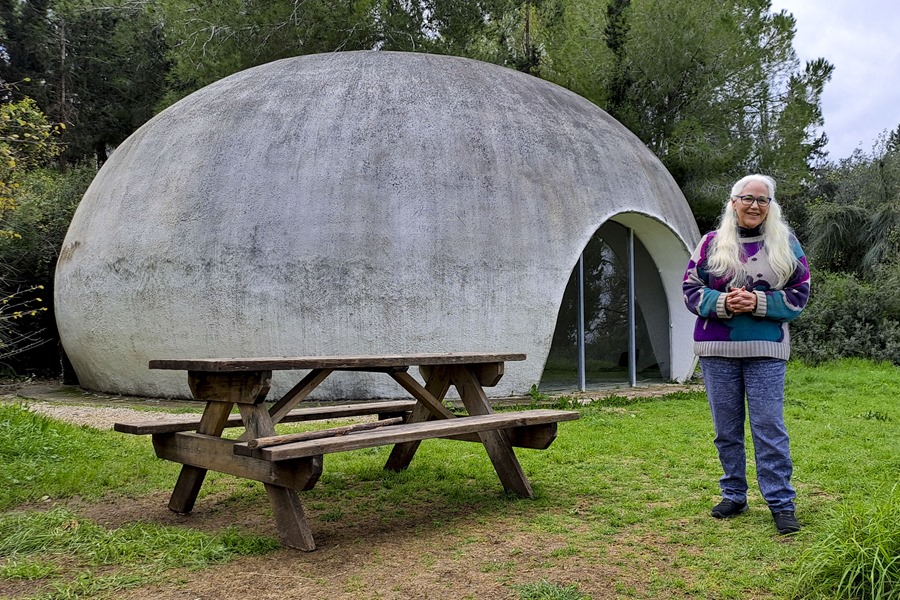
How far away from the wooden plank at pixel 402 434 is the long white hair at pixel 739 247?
131 centimetres

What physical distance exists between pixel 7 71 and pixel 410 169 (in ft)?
64.5

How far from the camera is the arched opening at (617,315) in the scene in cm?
1109

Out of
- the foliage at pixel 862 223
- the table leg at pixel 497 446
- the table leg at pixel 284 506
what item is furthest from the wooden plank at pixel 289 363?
the foliage at pixel 862 223

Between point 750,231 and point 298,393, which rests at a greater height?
point 750,231

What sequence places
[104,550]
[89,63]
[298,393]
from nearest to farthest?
[104,550]
[298,393]
[89,63]

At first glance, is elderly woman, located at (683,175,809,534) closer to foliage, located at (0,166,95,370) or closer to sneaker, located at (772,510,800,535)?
sneaker, located at (772,510,800,535)

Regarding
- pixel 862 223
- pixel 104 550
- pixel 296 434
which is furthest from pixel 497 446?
pixel 862 223

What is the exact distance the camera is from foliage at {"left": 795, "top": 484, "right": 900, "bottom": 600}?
2.67 m

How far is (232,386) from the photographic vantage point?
3.99m

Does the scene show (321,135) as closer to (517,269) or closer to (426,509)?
(517,269)

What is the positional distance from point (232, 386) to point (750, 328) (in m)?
2.60

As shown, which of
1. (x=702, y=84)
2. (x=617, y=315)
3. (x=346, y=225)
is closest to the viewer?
(x=346, y=225)

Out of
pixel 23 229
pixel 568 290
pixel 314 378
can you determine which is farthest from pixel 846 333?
pixel 23 229

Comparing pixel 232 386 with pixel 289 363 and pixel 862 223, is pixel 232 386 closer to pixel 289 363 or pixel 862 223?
pixel 289 363
